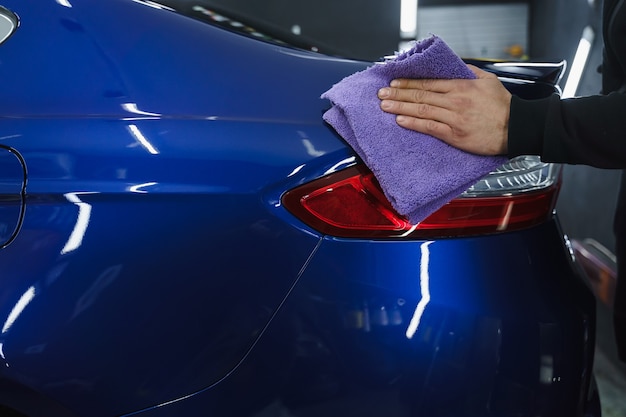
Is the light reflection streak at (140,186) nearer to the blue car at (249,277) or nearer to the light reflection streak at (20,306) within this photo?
the blue car at (249,277)

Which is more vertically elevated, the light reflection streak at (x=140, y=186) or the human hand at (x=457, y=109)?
the human hand at (x=457, y=109)

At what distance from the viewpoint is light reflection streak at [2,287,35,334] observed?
85 cm

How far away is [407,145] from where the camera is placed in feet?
2.75

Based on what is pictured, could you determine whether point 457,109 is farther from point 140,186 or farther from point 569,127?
point 140,186

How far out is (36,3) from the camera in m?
1.00

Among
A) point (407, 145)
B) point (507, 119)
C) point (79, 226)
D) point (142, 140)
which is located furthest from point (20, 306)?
point (507, 119)

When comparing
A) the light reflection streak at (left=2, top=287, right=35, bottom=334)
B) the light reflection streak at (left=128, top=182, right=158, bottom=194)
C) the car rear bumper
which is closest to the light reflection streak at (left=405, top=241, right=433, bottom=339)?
the car rear bumper

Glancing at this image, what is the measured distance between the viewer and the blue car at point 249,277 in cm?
81

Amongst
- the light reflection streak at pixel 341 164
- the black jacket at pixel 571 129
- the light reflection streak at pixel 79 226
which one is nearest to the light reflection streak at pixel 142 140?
the light reflection streak at pixel 79 226

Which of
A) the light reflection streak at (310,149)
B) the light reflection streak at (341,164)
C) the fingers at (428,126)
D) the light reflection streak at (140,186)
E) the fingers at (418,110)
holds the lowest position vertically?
the light reflection streak at (140,186)

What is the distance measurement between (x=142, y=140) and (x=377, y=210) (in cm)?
33

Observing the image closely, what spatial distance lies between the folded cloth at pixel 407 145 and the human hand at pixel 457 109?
0.01 meters

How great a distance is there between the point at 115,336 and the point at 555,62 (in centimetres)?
84

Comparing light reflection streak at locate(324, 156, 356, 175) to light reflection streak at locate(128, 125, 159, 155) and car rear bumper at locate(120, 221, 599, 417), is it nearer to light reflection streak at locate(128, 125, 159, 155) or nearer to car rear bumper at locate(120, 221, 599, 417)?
car rear bumper at locate(120, 221, 599, 417)
